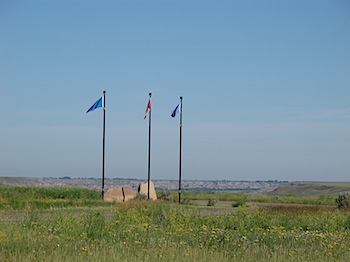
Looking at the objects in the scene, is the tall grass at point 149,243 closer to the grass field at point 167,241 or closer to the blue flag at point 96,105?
the grass field at point 167,241

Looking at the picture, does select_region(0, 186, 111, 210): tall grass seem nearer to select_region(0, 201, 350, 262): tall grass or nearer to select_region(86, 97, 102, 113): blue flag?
select_region(86, 97, 102, 113): blue flag

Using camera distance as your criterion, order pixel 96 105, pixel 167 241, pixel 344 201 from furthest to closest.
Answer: pixel 96 105
pixel 344 201
pixel 167 241

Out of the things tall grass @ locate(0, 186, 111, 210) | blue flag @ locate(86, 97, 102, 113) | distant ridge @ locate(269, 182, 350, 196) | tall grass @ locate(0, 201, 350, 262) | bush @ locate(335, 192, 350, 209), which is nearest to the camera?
tall grass @ locate(0, 201, 350, 262)

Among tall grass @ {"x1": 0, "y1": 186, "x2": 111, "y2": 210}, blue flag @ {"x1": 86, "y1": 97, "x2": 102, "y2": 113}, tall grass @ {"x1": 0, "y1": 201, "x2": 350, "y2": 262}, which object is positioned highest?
blue flag @ {"x1": 86, "y1": 97, "x2": 102, "y2": 113}

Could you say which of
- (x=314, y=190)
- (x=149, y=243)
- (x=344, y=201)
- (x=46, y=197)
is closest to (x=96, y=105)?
(x=46, y=197)

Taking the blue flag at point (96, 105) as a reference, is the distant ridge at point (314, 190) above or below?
below

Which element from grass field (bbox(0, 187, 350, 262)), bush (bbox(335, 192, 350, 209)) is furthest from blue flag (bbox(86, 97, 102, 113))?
grass field (bbox(0, 187, 350, 262))

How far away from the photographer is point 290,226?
25.7 metres

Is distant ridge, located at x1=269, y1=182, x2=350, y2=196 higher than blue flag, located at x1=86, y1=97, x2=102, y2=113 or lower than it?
lower

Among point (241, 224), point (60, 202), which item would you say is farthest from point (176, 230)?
point (60, 202)

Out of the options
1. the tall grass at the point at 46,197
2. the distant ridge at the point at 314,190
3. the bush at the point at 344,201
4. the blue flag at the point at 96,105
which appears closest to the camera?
the bush at the point at 344,201

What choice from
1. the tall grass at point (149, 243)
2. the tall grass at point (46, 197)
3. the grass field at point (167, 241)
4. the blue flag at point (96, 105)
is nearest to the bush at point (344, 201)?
the tall grass at point (46, 197)

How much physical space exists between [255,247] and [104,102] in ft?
116

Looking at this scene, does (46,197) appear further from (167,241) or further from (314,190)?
(314,190)
